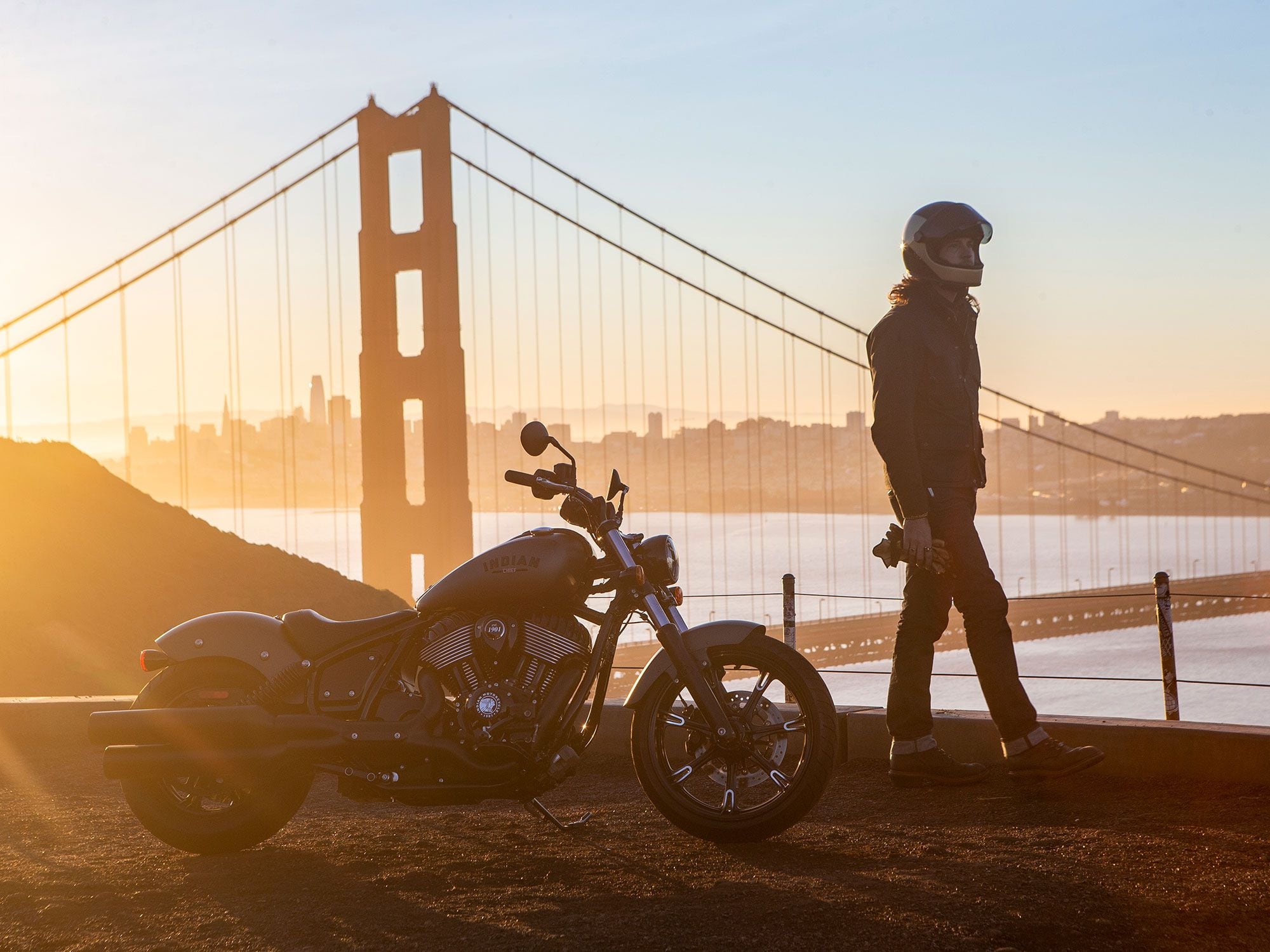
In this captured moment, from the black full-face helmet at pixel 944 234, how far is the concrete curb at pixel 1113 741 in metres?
1.51

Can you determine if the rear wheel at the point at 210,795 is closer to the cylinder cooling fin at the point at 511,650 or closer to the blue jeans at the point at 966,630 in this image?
the cylinder cooling fin at the point at 511,650

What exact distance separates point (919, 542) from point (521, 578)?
4.41ft

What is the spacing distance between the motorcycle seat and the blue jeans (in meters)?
1.61

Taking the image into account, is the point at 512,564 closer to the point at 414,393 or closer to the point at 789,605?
the point at 789,605

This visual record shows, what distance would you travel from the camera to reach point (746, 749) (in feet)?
11.9

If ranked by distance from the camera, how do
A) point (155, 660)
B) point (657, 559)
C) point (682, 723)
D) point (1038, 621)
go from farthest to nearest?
point (1038, 621)
point (155, 660)
point (682, 723)
point (657, 559)

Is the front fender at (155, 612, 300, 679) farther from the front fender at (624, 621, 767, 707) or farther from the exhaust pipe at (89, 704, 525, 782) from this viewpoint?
the front fender at (624, 621, 767, 707)

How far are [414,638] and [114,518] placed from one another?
750 inches

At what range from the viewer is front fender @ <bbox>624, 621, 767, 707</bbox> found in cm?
363

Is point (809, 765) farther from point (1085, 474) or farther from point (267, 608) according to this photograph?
point (1085, 474)

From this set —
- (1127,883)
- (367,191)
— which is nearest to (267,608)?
(367,191)

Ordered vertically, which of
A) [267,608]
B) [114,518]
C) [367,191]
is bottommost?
[267,608]

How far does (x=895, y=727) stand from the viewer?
429cm

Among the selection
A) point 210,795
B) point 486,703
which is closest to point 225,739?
point 210,795
